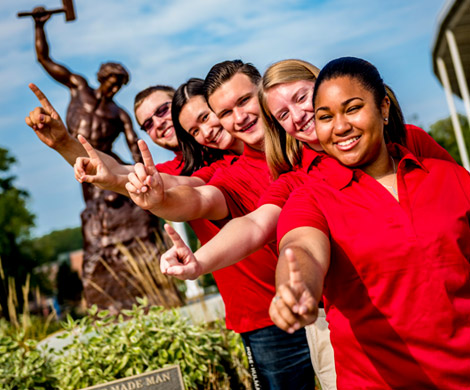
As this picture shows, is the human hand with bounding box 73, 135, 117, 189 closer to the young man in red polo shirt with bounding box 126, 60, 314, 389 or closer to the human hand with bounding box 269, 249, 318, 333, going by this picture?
the young man in red polo shirt with bounding box 126, 60, 314, 389

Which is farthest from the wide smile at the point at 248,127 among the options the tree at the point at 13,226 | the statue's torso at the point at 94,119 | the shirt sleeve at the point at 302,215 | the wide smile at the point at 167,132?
the tree at the point at 13,226

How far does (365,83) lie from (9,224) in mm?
26275

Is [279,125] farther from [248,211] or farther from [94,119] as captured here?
[94,119]

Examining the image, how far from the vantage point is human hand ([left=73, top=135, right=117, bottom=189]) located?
7.07 ft

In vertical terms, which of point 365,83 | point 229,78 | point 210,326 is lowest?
point 210,326

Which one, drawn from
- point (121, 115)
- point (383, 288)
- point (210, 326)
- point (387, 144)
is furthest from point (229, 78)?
point (121, 115)

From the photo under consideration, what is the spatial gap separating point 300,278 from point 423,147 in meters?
0.86

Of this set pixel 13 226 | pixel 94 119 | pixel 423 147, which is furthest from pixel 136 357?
pixel 13 226

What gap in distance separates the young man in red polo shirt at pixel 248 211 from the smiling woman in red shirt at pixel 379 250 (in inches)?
23.0

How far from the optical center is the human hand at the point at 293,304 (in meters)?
1.10

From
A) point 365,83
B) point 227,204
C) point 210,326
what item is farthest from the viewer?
point 210,326

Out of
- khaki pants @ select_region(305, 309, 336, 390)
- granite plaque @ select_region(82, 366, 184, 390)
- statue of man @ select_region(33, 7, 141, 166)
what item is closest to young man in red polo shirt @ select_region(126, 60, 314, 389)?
khaki pants @ select_region(305, 309, 336, 390)

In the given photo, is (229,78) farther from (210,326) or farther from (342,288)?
(210,326)

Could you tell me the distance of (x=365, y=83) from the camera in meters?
1.62
